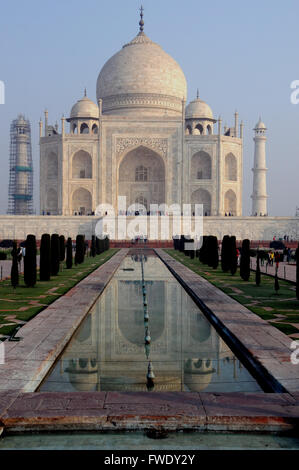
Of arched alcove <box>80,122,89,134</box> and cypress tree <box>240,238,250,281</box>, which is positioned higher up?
arched alcove <box>80,122,89,134</box>

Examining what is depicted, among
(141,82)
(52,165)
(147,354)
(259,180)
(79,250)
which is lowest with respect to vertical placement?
(147,354)

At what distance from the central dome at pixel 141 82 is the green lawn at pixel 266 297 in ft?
75.4

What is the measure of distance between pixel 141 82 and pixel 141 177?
5864 millimetres

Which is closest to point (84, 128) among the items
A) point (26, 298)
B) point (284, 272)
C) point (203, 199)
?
point (203, 199)

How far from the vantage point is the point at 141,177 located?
32500 millimetres

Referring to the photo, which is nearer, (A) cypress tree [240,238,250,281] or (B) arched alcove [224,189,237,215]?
(A) cypress tree [240,238,250,281]

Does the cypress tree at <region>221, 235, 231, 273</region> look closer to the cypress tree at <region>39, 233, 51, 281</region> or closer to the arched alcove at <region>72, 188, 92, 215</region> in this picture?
the cypress tree at <region>39, 233, 51, 281</region>

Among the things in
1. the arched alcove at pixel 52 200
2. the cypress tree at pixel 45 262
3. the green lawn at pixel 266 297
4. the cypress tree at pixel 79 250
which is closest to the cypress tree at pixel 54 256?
the cypress tree at pixel 45 262

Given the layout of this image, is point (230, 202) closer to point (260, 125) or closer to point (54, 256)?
point (260, 125)

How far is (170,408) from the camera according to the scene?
309 cm

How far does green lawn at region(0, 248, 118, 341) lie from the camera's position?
19.3 ft

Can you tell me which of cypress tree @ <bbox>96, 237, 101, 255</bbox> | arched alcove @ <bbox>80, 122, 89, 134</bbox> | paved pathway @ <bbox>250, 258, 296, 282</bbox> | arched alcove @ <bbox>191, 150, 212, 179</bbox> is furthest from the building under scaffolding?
paved pathway @ <bbox>250, 258, 296, 282</bbox>

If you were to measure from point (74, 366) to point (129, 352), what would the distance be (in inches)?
25.1

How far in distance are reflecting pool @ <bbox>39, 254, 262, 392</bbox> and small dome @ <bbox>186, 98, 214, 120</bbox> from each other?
1070 inches
